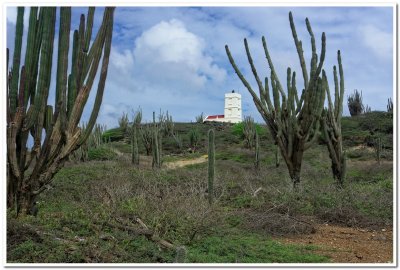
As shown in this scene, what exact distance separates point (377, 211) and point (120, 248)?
4.66m

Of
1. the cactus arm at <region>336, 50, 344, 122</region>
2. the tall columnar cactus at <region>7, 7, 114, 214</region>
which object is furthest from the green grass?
the cactus arm at <region>336, 50, 344, 122</region>

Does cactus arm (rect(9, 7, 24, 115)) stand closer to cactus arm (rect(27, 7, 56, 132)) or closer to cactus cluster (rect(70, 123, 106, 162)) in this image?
cactus arm (rect(27, 7, 56, 132))

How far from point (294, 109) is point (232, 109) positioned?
1638 inches

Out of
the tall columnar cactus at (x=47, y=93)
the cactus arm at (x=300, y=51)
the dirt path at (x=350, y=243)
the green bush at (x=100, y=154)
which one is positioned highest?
the cactus arm at (x=300, y=51)

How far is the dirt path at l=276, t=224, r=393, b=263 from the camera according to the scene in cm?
548

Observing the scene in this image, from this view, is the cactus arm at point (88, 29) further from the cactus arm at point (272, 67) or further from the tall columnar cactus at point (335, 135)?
the tall columnar cactus at point (335, 135)

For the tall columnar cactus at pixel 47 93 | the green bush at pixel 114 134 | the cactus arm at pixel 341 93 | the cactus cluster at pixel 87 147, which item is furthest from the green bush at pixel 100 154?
the tall columnar cactus at pixel 47 93

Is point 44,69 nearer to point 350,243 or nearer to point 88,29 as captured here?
point 88,29

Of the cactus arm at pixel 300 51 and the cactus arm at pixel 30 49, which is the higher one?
the cactus arm at pixel 300 51

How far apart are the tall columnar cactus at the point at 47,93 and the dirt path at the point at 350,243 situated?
3.26 metres

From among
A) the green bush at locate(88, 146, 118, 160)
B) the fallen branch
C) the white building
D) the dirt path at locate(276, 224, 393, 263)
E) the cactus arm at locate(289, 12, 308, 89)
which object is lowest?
the dirt path at locate(276, 224, 393, 263)

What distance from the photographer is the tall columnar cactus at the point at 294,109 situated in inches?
380

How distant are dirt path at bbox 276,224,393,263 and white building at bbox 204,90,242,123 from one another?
4367cm

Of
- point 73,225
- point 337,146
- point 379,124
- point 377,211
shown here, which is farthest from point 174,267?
point 379,124
